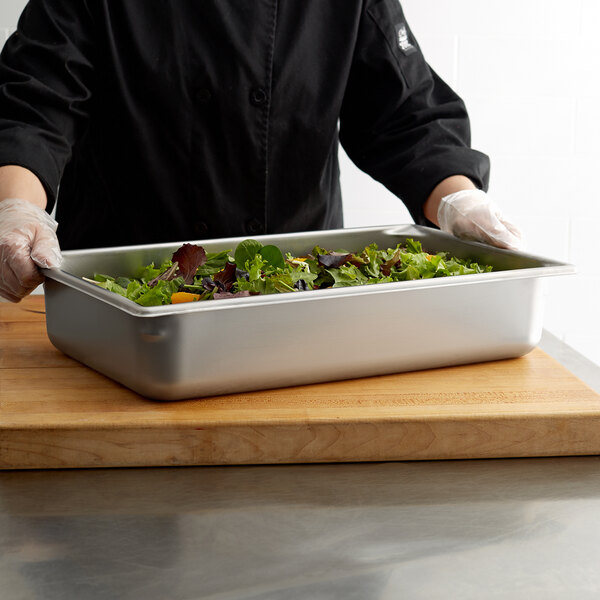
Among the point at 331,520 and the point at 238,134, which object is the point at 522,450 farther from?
the point at 238,134

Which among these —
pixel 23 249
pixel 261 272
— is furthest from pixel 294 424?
pixel 23 249

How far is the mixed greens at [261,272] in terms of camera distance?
1.01 metres

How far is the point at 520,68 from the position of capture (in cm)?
231

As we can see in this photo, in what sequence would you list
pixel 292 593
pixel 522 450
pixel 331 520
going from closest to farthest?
pixel 292 593 → pixel 331 520 → pixel 522 450

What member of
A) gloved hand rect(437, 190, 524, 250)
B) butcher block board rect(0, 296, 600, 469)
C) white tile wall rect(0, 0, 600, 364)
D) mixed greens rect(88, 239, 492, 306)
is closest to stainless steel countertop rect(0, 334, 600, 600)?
butcher block board rect(0, 296, 600, 469)

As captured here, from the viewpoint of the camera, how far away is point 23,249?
41.0 inches

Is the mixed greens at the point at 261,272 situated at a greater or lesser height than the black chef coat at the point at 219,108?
lesser

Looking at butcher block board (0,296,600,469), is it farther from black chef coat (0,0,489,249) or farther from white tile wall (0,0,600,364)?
white tile wall (0,0,600,364)

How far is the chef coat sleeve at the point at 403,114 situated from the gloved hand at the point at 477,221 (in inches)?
3.9

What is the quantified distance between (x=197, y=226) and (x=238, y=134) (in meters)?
0.19

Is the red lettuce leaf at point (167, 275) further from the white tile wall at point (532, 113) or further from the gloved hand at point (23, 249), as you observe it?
the white tile wall at point (532, 113)

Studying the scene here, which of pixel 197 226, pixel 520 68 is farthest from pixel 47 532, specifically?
pixel 520 68

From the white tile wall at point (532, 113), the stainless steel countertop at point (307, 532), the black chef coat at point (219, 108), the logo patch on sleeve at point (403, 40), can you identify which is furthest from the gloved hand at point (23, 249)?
the white tile wall at point (532, 113)

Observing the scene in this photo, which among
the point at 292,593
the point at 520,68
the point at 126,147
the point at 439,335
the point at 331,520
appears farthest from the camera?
the point at 520,68
